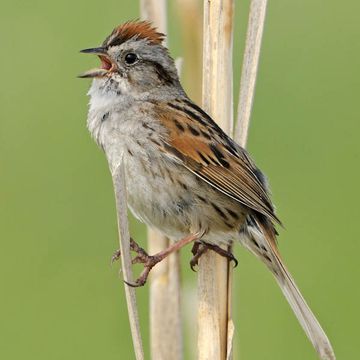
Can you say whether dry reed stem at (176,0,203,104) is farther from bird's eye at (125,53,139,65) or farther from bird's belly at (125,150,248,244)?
bird's belly at (125,150,248,244)

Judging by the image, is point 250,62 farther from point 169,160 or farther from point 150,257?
point 150,257

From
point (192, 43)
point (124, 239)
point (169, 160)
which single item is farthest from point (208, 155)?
point (124, 239)

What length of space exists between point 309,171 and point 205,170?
2.28 m

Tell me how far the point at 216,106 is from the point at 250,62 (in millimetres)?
187

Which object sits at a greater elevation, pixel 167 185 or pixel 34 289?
pixel 167 185

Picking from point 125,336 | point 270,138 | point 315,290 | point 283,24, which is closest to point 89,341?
point 125,336

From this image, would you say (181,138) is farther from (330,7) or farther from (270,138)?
(330,7)

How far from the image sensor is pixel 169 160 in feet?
14.4

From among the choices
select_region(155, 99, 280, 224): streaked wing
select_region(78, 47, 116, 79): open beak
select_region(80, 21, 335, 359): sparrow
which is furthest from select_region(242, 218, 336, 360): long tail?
select_region(78, 47, 116, 79): open beak

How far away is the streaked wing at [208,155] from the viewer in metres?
4.38

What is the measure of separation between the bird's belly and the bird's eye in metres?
0.41

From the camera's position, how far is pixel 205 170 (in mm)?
4398

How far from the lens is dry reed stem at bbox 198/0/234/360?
12.8 feet

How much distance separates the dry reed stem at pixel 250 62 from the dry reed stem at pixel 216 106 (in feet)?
0.16
